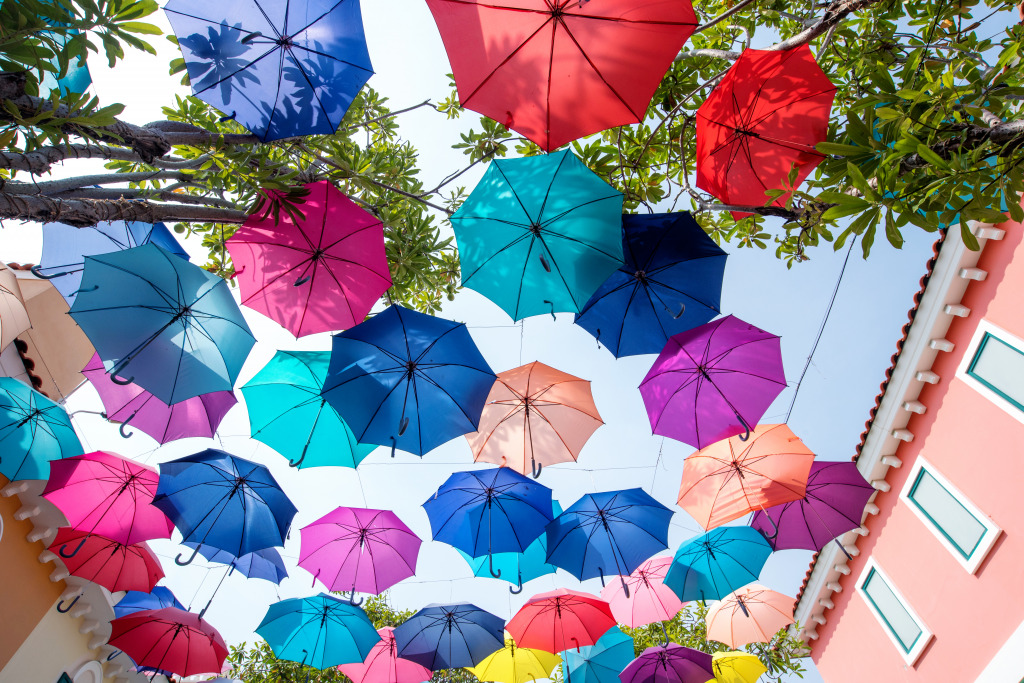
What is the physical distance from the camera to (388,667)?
27.9 feet

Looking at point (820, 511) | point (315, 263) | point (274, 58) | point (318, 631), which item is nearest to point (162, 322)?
point (315, 263)

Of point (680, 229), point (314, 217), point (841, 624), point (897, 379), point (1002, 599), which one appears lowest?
point (1002, 599)

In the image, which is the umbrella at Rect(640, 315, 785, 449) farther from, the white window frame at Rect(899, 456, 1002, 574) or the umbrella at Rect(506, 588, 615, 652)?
the white window frame at Rect(899, 456, 1002, 574)

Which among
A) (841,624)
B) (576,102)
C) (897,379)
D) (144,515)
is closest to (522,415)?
(576,102)

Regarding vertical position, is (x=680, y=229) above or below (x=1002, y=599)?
above

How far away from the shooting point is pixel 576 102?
135 inches

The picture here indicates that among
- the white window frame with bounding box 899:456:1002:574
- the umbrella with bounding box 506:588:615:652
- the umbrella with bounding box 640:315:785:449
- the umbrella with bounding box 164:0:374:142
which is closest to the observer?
the umbrella with bounding box 164:0:374:142

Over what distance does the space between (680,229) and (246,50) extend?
3977mm

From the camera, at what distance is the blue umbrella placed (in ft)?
21.8

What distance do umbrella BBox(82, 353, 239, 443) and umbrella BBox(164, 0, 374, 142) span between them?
317 cm

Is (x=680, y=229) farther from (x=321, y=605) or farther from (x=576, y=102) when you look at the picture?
(x=321, y=605)

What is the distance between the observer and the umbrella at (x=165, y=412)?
17.3 feet

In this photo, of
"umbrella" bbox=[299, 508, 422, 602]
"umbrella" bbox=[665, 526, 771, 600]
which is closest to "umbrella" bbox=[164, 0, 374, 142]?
"umbrella" bbox=[299, 508, 422, 602]

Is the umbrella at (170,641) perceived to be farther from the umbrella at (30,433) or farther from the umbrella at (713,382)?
the umbrella at (713,382)
